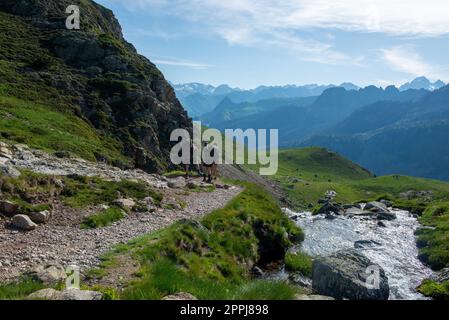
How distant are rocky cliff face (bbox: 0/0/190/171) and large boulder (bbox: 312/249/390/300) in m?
53.1

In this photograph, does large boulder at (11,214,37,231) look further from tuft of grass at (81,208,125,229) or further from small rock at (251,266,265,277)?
small rock at (251,266,265,277)

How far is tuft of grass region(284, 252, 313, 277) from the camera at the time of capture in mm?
28552

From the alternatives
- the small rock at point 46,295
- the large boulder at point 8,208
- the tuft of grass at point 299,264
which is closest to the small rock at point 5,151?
the large boulder at point 8,208

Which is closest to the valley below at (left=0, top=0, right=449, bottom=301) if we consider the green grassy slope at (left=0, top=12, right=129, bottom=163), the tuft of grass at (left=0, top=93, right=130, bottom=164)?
the tuft of grass at (left=0, top=93, right=130, bottom=164)

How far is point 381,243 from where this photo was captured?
43781 mm

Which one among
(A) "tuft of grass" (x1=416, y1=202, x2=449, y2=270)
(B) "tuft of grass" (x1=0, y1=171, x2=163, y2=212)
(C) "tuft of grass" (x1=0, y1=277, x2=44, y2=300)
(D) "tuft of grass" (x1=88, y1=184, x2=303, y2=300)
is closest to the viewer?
(C) "tuft of grass" (x1=0, y1=277, x2=44, y2=300)

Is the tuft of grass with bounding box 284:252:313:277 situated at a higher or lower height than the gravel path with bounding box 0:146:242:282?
lower

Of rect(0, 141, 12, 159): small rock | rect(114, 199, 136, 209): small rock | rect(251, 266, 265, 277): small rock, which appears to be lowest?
rect(251, 266, 265, 277): small rock

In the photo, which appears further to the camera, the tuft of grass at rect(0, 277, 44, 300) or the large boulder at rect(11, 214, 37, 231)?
the large boulder at rect(11, 214, 37, 231)

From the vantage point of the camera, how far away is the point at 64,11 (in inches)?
5049

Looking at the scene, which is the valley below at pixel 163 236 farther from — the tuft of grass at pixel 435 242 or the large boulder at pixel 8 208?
the tuft of grass at pixel 435 242

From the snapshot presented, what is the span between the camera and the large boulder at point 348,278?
2122 centimetres

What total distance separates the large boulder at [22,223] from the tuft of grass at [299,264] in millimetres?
17072
